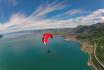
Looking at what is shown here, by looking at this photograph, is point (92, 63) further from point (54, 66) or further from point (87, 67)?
point (54, 66)

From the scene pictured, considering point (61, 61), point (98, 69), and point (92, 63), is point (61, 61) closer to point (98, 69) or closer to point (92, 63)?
point (92, 63)

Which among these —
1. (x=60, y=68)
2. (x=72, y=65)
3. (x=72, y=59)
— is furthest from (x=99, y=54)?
(x=60, y=68)

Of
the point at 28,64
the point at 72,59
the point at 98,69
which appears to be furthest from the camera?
the point at 72,59

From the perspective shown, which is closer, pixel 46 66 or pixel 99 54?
pixel 46 66

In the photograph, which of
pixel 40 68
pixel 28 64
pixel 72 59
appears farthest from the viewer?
pixel 72 59

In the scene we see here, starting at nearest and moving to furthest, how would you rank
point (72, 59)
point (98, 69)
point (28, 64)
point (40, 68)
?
point (98, 69)
point (40, 68)
point (28, 64)
point (72, 59)

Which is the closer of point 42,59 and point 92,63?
point 92,63

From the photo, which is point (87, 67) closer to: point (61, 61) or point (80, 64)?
point (80, 64)

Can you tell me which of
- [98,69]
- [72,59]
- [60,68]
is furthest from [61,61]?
[98,69]
